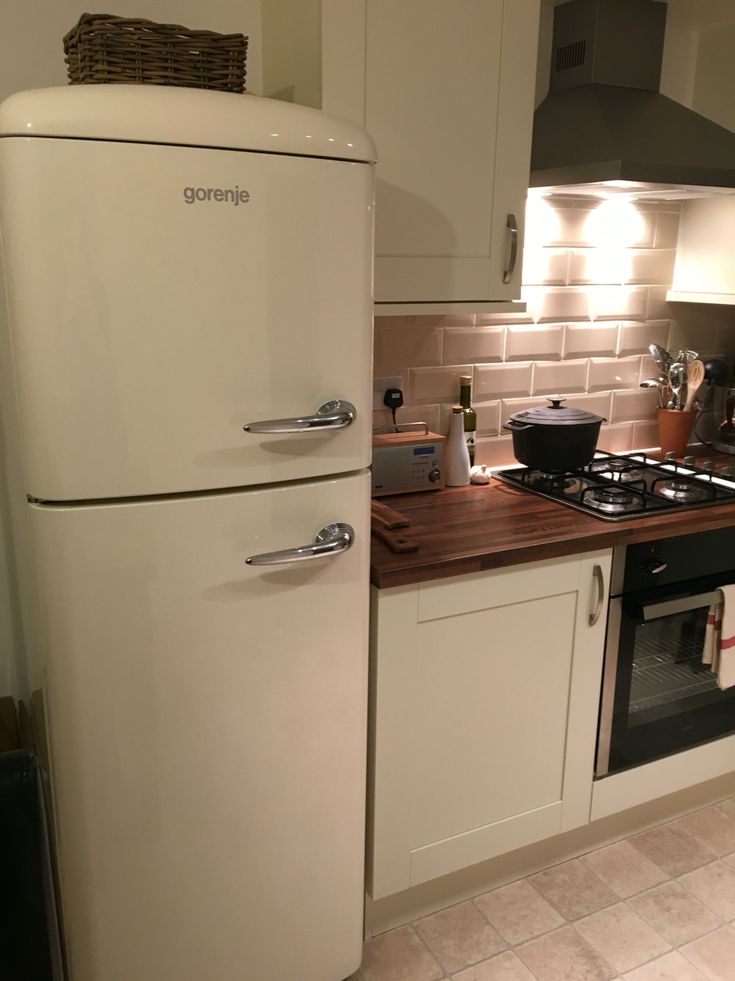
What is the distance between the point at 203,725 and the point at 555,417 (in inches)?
51.1

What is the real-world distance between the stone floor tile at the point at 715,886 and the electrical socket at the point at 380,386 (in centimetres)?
149

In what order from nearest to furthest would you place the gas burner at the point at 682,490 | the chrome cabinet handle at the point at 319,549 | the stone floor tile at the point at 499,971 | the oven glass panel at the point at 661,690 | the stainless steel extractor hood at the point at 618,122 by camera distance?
the chrome cabinet handle at the point at 319,549
the stone floor tile at the point at 499,971
the stainless steel extractor hood at the point at 618,122
the oven glass panel at the point at 661,690
the gas burner at the point at 682,490

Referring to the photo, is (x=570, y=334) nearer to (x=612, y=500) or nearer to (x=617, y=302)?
(x=617, y=302)

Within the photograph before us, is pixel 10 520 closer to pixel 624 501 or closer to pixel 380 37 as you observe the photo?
pixel 380 37

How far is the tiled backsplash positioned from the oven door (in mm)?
695

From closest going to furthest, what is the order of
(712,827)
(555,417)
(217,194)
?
(217,194), (555,417), (712,827)

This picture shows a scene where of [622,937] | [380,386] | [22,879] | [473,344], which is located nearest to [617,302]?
[473,344]

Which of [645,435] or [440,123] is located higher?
[440,123]

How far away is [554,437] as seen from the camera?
2271 mm

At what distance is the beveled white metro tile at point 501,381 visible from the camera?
2.46m

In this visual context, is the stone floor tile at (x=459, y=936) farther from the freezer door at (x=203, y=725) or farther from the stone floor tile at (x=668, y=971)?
the freezer door at (x=203, y=725)

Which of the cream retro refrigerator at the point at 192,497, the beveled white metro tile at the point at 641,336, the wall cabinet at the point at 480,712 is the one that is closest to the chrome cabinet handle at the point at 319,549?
the cream retro refrigerator at the point at 192,497

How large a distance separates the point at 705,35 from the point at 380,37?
1.27 metres

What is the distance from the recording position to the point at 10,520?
187cm
